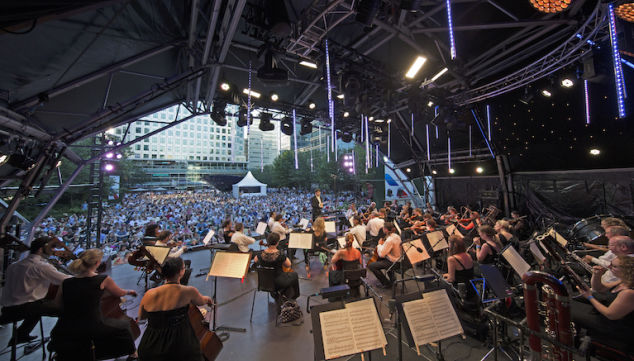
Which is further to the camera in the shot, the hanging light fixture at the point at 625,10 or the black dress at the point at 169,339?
the hanging light fixture at the point at 625,10

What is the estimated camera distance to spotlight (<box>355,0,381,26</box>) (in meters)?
3.86

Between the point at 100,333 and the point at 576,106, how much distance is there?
12.8 meters

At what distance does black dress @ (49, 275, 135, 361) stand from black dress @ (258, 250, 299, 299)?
6.89 feet

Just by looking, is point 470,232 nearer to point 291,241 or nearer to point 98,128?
Result: point 291,241

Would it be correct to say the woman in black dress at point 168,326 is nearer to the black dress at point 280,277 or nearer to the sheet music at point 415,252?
the black dress at point 280,277

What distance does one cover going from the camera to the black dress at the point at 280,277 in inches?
157

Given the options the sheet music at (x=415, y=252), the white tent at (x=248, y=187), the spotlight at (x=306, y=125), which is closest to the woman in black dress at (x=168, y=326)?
the sheet music at (x=415, y=252)

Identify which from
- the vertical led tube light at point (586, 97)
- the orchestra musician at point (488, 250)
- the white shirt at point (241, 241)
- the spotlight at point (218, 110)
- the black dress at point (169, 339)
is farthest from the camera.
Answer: the spotlight at point (218, 110)

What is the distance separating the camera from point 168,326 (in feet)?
7.52

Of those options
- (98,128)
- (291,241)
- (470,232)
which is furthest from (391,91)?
(98,128)

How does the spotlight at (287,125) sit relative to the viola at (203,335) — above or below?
above

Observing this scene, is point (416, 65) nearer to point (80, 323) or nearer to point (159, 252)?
point (159, 252)

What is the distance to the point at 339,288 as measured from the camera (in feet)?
10.2

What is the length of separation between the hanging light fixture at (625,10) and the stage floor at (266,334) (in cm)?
574
